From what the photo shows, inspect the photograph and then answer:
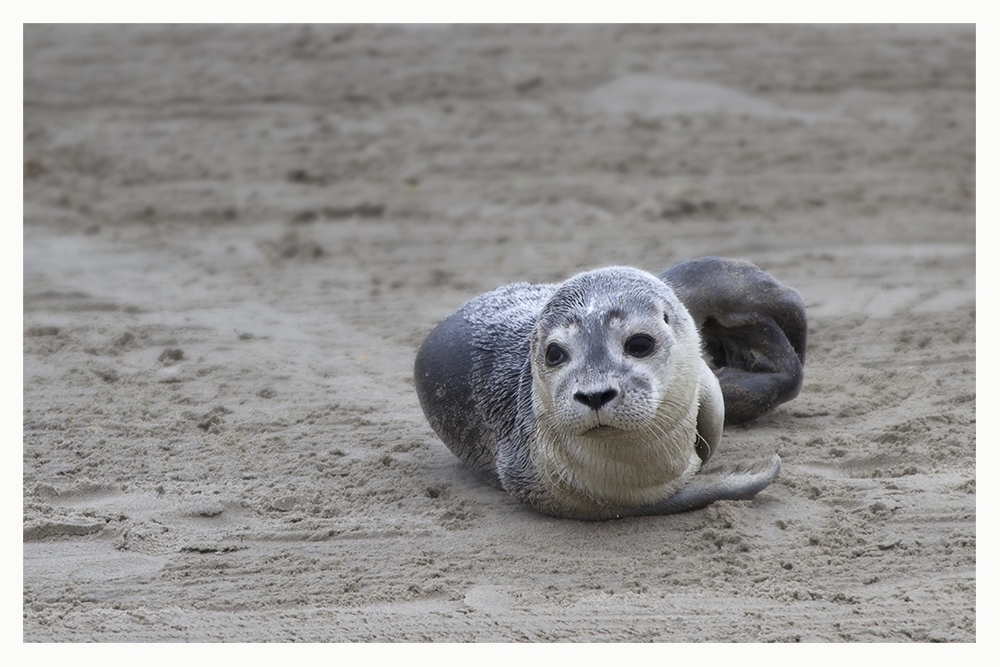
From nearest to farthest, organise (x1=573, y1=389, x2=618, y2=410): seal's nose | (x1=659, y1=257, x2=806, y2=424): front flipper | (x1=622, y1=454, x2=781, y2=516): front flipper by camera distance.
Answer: (x1=573, y1=389, x2=618, y2=410): seal's nose, (x1=622, y1=454, x2=781, y2=516): front flipper, (x1=659, y1=257, x2=806, y2=424): front flipper

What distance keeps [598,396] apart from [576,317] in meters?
0.50

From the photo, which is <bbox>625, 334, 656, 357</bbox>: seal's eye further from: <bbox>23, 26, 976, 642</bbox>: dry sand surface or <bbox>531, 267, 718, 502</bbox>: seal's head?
<bbox>23, 26, 976, 642</bbox>: dry sand surface

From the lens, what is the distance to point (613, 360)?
17.3 ft

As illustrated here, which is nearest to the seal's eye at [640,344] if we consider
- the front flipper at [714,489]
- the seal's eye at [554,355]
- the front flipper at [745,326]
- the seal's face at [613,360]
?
the seal's face at [613,360]

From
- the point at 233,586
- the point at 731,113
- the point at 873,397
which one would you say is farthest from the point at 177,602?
the point at 731,113

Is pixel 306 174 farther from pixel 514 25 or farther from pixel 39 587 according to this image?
pixel 39 587

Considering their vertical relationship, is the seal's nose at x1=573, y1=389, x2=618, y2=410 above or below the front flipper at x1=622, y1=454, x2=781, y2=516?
above

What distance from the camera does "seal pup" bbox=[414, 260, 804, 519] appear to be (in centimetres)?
529

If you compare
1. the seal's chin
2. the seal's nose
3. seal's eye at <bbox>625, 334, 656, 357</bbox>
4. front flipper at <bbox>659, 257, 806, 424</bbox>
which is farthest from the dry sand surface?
seal's eye at <bbox>625, 334, 656, 357</bbox>

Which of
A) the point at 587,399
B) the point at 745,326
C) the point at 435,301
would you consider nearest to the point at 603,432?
the point at 587,399

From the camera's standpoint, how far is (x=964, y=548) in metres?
5.41

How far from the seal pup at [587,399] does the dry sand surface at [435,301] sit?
166 mm

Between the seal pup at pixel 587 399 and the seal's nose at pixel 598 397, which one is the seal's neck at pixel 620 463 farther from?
the seal's nose at pixel 598 397

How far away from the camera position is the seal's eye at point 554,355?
5449mm
